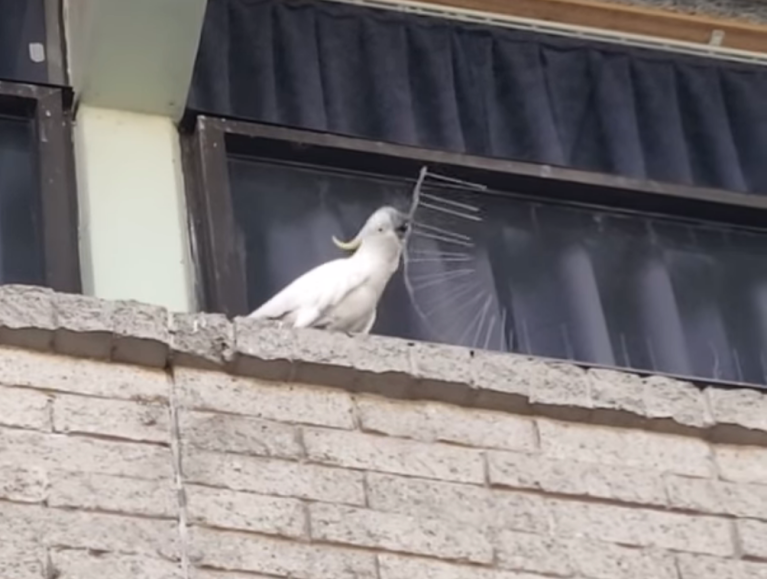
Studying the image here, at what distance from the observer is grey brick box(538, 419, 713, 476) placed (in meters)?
5.50

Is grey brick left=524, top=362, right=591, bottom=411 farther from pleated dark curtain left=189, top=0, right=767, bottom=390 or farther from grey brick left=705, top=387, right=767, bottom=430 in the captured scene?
pleated dark curtain left=189, top=0, right=767, bottom=390

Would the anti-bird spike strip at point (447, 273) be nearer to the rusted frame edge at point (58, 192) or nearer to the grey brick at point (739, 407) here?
the grey brick at point (739, 407)

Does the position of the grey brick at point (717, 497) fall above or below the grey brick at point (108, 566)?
above

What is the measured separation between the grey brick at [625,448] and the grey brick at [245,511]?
1.88 feet

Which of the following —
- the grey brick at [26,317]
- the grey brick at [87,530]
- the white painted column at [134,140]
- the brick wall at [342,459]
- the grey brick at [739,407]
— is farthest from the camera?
the white painted column at [134,140]

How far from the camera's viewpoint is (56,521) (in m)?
5.00

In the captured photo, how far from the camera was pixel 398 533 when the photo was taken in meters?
5.19

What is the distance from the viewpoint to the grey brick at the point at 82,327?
17.5 feet

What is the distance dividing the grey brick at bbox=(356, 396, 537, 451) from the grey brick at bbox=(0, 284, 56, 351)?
60cm

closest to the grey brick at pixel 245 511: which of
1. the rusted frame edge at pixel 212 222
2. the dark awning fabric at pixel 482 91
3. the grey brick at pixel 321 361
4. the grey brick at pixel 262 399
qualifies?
the grey brick at pixel 262 399

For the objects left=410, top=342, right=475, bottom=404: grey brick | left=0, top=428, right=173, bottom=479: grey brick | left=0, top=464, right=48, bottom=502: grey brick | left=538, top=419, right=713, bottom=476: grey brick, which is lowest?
left=0, top=464, right=48, bottom=502: grey brick

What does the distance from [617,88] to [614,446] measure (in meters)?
1.51

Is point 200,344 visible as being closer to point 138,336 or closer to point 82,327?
point 138,336

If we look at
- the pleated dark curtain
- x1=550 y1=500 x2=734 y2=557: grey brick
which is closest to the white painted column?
the pleated dark curtain
